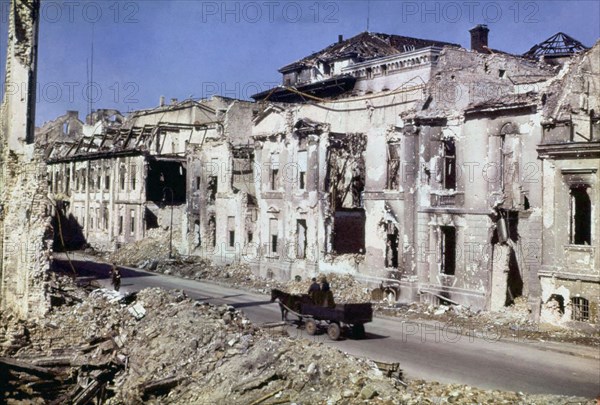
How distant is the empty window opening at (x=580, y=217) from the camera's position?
22.8 m

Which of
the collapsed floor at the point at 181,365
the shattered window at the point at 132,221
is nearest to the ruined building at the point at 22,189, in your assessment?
the collapsed floor at the point at 181,365

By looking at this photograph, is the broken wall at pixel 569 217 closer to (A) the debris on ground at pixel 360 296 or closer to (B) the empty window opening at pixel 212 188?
(A) the debris on ground at pixel 360 296

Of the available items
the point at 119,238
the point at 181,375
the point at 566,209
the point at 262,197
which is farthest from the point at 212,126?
the point at 181,375

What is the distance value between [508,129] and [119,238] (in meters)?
35.1

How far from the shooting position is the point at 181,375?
15.7 m

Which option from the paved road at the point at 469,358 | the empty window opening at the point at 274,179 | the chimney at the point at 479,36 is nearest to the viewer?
the paved road at the point at 469,358

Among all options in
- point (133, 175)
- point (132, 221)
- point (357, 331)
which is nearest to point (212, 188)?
point (133, 175)

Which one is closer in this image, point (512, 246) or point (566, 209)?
point (566, 209)

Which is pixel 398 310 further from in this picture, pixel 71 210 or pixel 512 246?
pixel 71 210

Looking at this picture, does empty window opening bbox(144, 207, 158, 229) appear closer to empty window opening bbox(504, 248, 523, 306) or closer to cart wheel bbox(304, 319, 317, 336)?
cart wheel bbox(304, 319, 317, 336)

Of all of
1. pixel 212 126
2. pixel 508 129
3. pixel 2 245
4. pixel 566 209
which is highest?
pixel 212 126

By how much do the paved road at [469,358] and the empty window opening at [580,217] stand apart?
4882mm

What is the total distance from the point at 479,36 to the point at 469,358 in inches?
1395

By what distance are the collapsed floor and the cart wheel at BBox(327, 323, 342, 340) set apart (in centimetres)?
214
